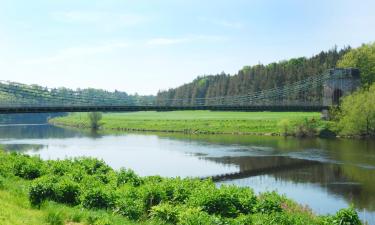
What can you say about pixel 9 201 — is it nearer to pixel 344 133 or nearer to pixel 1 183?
pixel 1 183

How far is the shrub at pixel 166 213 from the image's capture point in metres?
16.4

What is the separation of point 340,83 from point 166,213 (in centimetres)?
7521

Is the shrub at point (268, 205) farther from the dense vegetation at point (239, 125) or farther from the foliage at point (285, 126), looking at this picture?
the foliage at point (285, 126)

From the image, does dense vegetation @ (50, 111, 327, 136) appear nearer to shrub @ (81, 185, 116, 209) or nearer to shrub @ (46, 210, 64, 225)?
shrub @ (81, 185, 116, 209)

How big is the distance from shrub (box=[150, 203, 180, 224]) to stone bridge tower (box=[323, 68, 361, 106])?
Result: 7362 centimetres

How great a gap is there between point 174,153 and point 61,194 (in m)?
39.0

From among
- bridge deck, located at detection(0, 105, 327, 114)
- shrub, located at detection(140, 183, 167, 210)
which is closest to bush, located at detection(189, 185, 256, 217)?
shrub, located at detection(140, 183, 167, 210)

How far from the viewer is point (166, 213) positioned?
1659 cm

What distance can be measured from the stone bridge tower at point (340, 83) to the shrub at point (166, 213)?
73625 mm

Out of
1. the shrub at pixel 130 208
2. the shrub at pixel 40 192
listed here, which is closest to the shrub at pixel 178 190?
the shrub at pixel 130 208

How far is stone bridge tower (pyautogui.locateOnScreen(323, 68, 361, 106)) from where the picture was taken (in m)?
84.6

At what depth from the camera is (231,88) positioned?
152 m

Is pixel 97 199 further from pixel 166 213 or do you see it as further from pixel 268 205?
pixel 268 205

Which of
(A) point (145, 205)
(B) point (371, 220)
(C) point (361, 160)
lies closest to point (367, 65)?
(C) point (361, 160)
